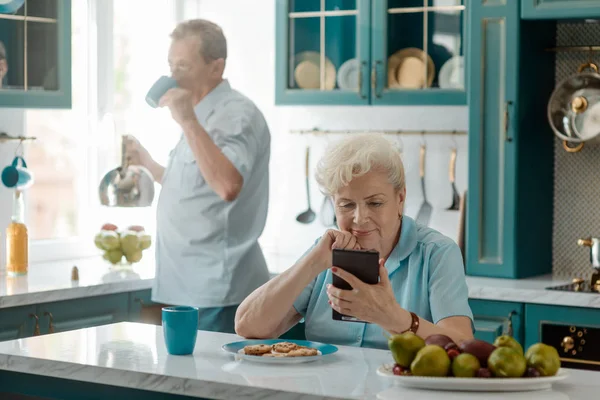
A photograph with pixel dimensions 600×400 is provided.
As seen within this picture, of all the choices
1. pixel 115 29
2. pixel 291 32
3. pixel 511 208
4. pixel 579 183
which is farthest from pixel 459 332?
pixel 115 29

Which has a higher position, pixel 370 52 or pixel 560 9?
pixel 560 9

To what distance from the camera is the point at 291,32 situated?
4.73 metres

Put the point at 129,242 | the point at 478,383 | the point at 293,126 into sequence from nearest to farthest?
the point at 478,383 < the point at 129,242 < the point at 293,126

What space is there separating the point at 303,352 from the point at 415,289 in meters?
0.46

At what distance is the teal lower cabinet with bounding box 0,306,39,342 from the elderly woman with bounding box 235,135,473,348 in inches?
46.0

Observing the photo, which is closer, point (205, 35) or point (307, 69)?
point (205, 35)

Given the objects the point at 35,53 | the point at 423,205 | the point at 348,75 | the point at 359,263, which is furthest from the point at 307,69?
the point at 359,263

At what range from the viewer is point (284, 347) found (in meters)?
2.49

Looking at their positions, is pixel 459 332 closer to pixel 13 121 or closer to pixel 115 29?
pixel 13 121

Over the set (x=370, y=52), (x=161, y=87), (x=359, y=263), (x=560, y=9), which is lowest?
(x=359, y=263)

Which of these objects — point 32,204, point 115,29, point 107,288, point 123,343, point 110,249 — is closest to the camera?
point 123,343

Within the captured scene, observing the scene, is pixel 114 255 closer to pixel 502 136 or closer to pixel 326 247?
pixel 502 136

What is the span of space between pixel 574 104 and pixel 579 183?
39cm

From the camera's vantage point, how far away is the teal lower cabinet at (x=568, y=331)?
3746mm
